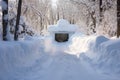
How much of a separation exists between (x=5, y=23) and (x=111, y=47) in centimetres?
864

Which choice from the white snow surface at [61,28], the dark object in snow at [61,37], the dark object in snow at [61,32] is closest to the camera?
the dark object in snow at [61,32]

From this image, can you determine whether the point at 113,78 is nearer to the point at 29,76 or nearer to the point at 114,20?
the point at 29,76

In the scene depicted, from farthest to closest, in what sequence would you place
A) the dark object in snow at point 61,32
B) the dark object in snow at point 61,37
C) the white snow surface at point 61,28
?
the dark object in snow at point 61,37 → the white snow surface at point 61,28 → the dark object in snow at point 61,32

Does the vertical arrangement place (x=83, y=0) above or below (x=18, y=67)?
above

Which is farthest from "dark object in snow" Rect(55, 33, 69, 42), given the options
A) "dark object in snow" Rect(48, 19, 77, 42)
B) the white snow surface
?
the white snow surface

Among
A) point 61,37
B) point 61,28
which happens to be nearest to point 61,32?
point 61,28

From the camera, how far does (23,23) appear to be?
35344 millimetres

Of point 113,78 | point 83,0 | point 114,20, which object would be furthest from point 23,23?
point 113,78

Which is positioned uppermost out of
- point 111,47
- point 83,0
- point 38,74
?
point 83,0

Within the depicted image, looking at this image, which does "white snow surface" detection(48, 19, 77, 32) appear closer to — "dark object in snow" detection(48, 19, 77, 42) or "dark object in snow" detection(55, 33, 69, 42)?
"dark object in snow" detection(48, 19, 77, 42)

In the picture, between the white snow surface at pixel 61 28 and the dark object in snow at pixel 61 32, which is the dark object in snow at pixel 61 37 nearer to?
the dark object in snow at pixel 61 32

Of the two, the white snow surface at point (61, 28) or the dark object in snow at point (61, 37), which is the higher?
the white snow surface at point (61, 28)

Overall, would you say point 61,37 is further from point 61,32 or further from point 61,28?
point 61,28

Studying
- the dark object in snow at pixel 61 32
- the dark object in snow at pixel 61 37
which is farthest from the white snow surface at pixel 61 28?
the dark object in snow at pixel 61 37
